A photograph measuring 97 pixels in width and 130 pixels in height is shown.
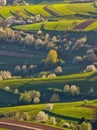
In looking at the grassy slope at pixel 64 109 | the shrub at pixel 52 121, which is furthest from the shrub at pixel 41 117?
the grassy slope at pixel 64 109

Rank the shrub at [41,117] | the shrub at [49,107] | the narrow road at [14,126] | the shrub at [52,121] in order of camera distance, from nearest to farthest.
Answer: the narrow road at [14,126] < the shrub at [52,121] < the shrub at [41,117] < the shrub at [49,107]

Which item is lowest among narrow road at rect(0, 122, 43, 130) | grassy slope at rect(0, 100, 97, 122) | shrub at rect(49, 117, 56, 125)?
narrow road at rect(0, 122, 43, 130)

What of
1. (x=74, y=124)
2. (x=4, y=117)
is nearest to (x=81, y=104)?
(x=74, y=124)

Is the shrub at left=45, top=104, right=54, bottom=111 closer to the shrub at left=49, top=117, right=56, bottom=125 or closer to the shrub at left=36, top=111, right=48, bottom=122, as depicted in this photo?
the shrub at left=36, top=111, right=48, bottom=122

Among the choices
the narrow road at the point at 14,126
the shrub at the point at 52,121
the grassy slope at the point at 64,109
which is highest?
the grassy slope at the point at 64,109

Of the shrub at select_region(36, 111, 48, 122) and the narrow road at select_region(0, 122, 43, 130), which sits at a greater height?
the shrub at select_region(36, 111, 48, 122)

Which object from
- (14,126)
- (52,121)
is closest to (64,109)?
(52,121)

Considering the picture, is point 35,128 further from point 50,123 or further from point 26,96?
point 26,96

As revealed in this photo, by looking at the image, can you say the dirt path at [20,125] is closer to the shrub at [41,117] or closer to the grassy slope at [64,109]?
the shrub at [41,117]

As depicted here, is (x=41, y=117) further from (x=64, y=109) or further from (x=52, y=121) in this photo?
(x=64, y=109)

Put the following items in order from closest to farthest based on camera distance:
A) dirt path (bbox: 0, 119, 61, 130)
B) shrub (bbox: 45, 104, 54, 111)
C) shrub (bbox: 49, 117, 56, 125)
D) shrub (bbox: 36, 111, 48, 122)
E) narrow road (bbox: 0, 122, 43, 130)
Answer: narrow road (bbox: 0, 122, 43, 130) < dirt path (bbox: 0, 119, 61, 130) < shrub (bbox: 49, 117, 56, 125) < shrub (bbox: 36, 111, 48, 122) < shrub (bbox: 45, 104, 54, 111)

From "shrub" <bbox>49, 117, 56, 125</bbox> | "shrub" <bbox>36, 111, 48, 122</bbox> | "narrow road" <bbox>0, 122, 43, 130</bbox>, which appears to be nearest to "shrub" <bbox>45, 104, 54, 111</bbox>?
"shrub" <bbox>36, 111, 48, 122</bbox>
